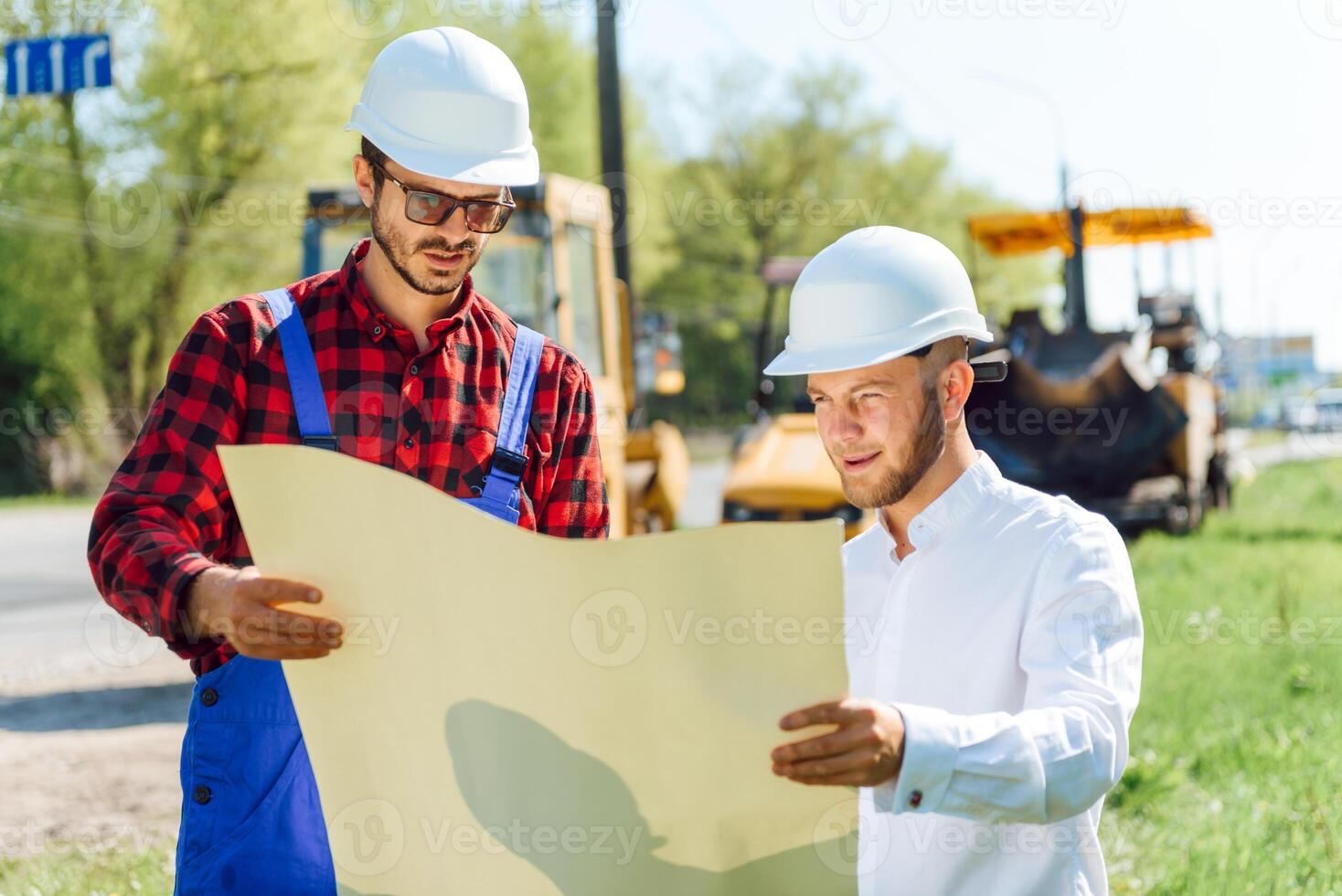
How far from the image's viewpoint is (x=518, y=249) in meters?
8.47

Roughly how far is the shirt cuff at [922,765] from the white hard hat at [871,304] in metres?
0.57

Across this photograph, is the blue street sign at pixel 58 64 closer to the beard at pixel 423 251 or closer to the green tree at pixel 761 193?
the beard at pixel 423 251

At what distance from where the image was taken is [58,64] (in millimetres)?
9500

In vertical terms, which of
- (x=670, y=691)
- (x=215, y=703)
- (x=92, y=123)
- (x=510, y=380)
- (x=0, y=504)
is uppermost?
(x=92, y=123)

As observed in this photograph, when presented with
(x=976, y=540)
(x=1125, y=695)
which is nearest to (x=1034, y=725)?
(x=1125, y=695)

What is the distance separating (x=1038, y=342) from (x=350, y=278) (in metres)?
11.6

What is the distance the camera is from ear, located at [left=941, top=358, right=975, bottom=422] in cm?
205

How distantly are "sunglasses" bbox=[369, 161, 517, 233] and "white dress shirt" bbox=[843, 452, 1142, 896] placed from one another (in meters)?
0.81

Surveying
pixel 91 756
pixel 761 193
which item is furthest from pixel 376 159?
pixel 761 193

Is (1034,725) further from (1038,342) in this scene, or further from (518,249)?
(1038,342)

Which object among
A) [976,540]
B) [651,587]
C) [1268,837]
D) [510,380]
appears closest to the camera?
[651,587]

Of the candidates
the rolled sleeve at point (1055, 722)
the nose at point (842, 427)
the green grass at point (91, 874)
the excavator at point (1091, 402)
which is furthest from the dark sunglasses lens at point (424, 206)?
the excavator at point (1091, 402)

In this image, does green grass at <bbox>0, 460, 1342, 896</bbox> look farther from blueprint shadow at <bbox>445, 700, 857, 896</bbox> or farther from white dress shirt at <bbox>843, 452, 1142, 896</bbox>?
blueprint shadow at <bbox>445, 700, 857, 896</bbox>

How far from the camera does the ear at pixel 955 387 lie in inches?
80.7
